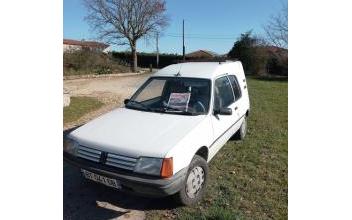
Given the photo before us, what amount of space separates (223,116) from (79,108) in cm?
592

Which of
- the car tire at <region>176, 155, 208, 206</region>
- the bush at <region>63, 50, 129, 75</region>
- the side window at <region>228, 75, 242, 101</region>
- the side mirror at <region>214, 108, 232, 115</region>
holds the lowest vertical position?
the car tire at <region>176, 155, 208, 206</region>

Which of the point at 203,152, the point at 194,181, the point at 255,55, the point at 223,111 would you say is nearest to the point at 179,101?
the point at 223,111

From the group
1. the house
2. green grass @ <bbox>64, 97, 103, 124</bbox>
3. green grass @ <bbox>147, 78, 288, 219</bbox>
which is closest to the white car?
green grass @ <bbox>147, 78, 288, 219</bbox>

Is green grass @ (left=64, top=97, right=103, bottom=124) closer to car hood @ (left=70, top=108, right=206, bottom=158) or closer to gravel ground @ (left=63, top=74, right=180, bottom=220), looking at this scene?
gravel ground @ (left=63, top=74, right=180, bottom=220)

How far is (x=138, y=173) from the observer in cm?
304

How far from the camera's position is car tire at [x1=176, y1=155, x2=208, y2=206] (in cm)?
337

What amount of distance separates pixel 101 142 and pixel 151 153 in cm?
62

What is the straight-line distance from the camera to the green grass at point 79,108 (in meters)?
7.90

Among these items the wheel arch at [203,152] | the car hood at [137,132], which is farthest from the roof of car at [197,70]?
the wheel arch at [203,152]

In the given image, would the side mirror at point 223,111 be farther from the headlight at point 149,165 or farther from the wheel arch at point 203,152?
the headlight at point 149,165

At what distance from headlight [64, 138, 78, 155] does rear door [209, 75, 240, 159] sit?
159 centimetres

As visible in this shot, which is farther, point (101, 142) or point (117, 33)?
point (117, 33)
